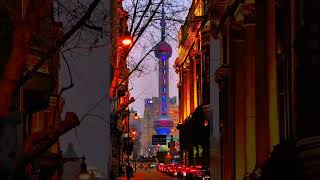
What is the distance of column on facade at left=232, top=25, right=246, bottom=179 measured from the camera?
39906 mm

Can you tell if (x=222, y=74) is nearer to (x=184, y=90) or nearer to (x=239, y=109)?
(x=239, y=109)

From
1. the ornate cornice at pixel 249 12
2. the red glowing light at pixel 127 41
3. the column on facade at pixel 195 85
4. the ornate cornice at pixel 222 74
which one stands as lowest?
the red glowing light at pixel 127 41

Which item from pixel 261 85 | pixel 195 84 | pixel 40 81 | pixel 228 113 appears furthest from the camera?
pixel 195 84

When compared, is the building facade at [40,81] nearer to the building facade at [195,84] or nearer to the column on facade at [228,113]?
the column on facade at [228,113]

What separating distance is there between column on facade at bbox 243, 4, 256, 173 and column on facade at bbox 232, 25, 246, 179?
150 cm

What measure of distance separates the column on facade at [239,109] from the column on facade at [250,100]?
1503 mm

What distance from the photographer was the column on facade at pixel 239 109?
3991 cm

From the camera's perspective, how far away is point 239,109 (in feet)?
132

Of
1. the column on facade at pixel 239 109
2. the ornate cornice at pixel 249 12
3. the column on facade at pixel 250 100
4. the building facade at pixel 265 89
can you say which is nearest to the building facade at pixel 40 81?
the building facade at pixel 265 89

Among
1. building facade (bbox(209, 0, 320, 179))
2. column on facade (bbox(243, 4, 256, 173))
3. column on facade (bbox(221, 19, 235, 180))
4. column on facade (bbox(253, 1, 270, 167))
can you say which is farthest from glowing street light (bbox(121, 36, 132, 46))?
column on facade (bbox(221, 19, 235, 180))

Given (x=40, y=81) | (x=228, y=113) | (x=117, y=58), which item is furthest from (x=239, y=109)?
(x=40, y=81)

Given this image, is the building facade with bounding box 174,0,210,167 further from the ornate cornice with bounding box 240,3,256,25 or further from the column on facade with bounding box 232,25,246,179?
the ornate cornice with bounding box 240,3,256,25

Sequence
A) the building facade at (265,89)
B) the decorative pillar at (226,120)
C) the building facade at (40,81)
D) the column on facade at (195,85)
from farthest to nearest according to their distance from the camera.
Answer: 1. the column on facade at (195,85)
2. the decorative pillar at (226,120)
3. the building facade at (40,81)
4. the building facade at (265,89)

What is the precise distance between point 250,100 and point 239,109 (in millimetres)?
2665
